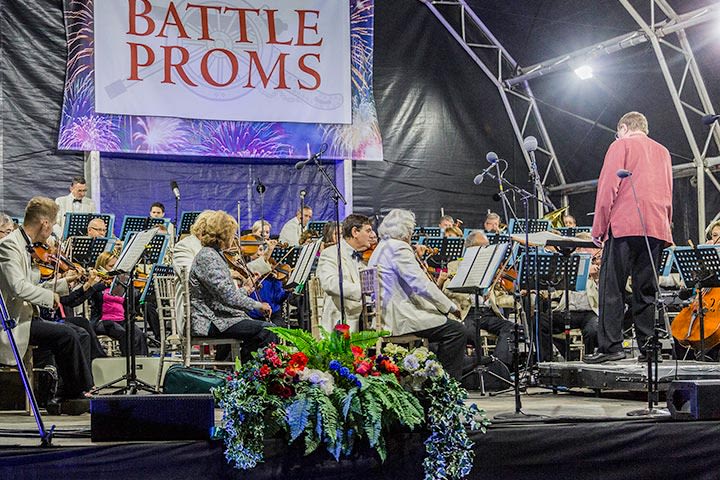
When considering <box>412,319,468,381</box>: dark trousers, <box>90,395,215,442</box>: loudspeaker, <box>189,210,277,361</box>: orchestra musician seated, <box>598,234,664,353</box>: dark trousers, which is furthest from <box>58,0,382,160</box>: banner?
<box>90,395,215,442</box>: loudspeaker

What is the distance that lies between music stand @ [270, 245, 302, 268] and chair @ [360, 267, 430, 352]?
2.33 meters

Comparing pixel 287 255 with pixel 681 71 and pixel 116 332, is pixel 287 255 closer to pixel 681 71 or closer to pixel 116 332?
pixel 116 332

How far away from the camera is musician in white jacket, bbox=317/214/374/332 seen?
6.52 metres

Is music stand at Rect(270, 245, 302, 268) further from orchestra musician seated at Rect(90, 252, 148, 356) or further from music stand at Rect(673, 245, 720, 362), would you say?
music stand at Rect(673, 245, 720, 362)

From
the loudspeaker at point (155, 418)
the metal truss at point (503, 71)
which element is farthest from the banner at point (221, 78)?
the loudspeaker at point (155, 418)

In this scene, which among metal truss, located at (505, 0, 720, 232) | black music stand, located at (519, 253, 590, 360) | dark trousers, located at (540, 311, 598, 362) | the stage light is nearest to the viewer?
black music stand, located at (519, 253, 590, 360)

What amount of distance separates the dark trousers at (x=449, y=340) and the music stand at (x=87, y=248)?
2762 mm

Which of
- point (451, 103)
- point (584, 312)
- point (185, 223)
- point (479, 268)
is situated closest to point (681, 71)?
point (451, 103)

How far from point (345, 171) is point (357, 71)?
4.56 feet

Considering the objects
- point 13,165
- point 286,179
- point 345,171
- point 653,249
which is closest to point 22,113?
point 13,165

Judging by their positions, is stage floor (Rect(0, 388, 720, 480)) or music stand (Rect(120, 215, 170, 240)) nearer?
stage floor (Rect(0, 388, 720, 480))

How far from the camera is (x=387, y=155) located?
1351 cm

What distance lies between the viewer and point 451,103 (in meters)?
14.0

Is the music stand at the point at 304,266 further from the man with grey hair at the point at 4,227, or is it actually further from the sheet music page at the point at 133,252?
the man with grey hair at the point at 4,227
